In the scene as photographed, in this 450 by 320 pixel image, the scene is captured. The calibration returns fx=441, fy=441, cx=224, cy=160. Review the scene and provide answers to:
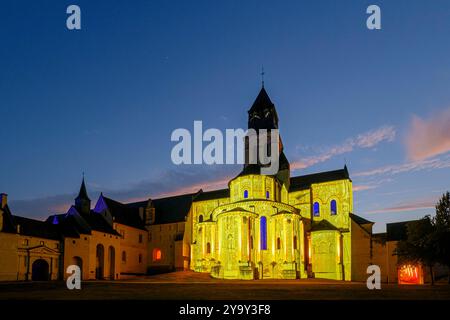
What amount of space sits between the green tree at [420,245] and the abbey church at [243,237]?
29.7 ft

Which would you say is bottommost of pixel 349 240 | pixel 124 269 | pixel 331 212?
pixel 124 269

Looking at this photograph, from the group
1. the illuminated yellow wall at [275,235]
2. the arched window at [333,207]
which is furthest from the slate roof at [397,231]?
the arched window at [333,207]

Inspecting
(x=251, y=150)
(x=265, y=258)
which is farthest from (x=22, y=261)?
(x=251, y=150)

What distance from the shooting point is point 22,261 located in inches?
2226

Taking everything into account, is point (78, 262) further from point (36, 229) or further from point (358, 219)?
point (358, 219)

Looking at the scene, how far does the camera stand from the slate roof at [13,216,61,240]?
5806 centimetres

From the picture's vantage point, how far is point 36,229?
59906 mm

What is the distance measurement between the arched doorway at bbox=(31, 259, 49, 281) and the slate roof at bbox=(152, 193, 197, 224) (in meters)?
25.4

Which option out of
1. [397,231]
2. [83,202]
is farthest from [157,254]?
[397,231]

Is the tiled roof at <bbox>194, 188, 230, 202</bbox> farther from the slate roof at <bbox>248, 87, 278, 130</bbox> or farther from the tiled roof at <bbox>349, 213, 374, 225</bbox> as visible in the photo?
the tiled roof at <bbox>349, 213, 374, 225</bbox>
